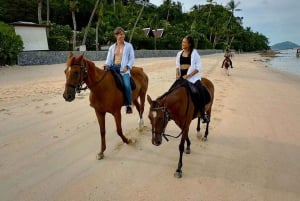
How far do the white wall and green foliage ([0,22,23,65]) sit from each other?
5323mm

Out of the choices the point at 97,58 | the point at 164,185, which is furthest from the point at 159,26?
the point at 164,185

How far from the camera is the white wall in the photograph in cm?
2775

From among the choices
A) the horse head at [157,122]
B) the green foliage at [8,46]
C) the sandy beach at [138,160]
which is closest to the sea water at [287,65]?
the green foliage at [8,46]

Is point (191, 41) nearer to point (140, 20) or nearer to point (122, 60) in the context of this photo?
point (122, 60)

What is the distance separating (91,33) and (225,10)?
64.2 m

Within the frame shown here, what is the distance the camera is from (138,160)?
5.87 m

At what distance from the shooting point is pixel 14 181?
194 inches

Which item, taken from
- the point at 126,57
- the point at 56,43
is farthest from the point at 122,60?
the point at 56,43

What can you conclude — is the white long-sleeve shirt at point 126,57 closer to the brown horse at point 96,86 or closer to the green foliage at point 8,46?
the brown horse at point 96,86

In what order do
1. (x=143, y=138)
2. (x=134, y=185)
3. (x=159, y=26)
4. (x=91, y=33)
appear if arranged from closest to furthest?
(x=134, y=185)
(x=143, y=138)
(x=91, y=33)
(x=159, y=26)

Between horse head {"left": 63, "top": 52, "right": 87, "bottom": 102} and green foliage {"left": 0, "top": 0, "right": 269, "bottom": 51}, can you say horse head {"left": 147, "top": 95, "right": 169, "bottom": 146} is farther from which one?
green foliage {"left": 0, "top": 0, "right": 269, "bottom": 51}

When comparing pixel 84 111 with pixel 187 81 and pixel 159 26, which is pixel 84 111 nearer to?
pixel 187 81

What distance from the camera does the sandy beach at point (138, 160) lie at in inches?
184

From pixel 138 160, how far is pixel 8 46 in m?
19.1
